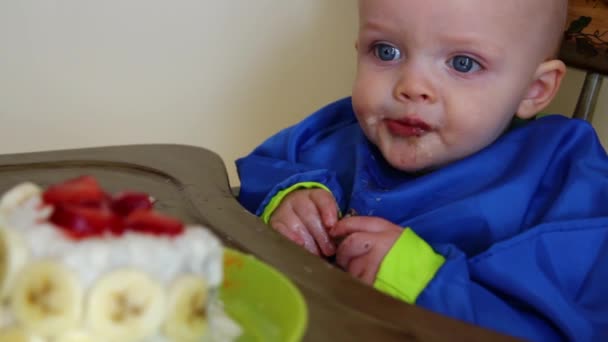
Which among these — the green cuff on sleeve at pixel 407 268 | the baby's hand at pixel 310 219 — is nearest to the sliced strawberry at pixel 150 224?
the green cuff on sleeve at pixel 407 268

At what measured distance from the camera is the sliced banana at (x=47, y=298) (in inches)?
15.1

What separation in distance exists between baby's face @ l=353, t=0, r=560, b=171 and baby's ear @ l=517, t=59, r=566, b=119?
2 centimetres

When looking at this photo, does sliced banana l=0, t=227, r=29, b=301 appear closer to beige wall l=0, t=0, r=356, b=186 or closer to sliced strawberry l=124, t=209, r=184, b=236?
sliced strawberry l=124, t=209, r=184, b=236

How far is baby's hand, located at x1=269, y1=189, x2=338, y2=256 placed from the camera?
869mm

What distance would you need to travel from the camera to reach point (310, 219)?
882 millimetres

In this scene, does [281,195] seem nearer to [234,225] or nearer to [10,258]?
[234,225]

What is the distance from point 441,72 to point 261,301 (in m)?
0.46

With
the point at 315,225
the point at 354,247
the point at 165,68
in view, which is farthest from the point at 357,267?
the point at 165,68

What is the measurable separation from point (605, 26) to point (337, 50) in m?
0.66

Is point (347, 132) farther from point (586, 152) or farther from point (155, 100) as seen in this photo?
point (155, 100)

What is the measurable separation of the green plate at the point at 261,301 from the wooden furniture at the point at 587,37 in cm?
70

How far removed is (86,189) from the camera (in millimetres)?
420

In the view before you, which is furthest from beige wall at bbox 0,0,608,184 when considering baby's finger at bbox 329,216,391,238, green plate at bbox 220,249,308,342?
green plate at bbox 220,249,308,342

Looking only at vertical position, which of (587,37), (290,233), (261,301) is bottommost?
(290,233)
